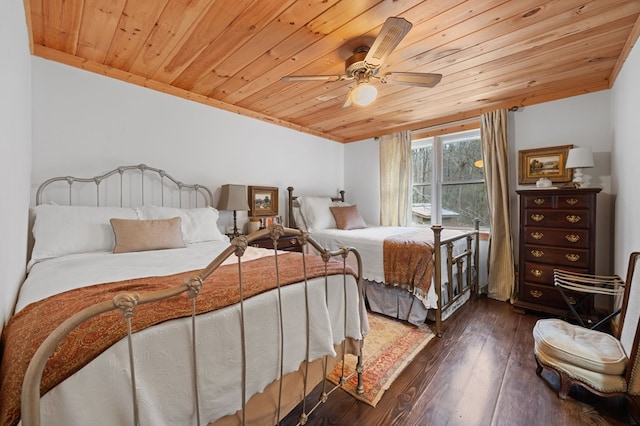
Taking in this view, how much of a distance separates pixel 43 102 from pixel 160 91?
0.88 metres

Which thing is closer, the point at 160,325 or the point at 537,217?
the point at 160,325

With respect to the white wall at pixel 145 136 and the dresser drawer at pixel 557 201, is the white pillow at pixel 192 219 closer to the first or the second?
the white wall at pixel 145 136

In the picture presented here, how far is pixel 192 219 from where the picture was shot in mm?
2453

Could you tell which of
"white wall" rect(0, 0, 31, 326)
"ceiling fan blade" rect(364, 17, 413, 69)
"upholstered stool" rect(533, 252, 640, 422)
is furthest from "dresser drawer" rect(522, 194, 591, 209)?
"white wall" rect(0, 0, 31, 326)

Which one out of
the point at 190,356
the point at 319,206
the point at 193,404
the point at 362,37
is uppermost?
the point at 362,37

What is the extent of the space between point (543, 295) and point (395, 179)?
89.9 inches

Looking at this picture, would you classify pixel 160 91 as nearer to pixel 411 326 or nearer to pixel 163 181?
pixel 163 181

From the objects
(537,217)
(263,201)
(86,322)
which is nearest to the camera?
(86,322)

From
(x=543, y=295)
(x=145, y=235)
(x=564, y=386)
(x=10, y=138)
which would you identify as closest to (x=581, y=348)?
(x=564, y=386)

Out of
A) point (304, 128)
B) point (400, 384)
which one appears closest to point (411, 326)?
point (400, 384)

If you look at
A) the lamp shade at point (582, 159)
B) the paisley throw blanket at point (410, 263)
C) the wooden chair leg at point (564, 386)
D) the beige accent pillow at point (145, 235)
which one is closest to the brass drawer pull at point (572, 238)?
the lamp shade at point (582, 159)

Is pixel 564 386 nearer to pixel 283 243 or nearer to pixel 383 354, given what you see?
pixel 383 354

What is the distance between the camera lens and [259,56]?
7.08ft

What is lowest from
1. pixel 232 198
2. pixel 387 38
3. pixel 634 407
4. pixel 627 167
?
pixel 634 407
